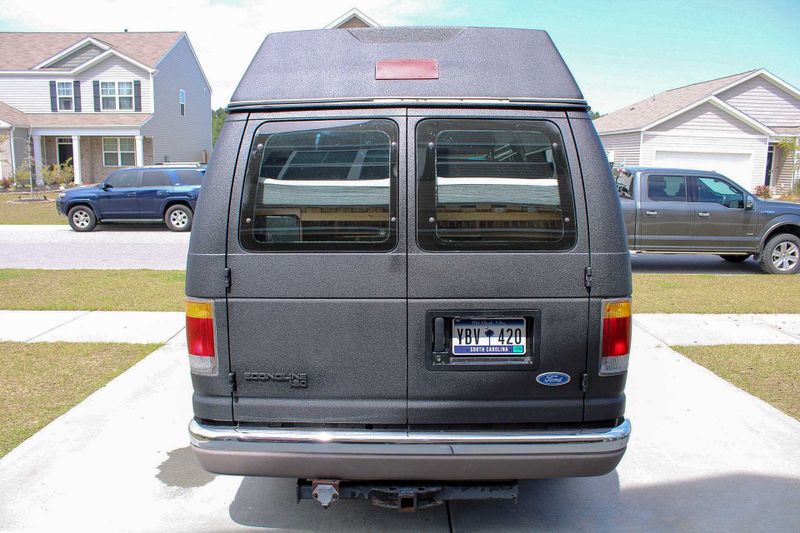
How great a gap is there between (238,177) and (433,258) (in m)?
0.97

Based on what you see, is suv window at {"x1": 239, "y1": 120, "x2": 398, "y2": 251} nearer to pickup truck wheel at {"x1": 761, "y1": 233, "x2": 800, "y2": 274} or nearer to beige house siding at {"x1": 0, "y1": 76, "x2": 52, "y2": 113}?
pickup truck wheel at {"x1": 761, "y1": 233, "x2": 800, "y2": 274}

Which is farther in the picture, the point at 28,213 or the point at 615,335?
the point at 28,213

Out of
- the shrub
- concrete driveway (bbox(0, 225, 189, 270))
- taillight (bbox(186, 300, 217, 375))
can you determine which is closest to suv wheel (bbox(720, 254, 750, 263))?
concrete driveway (bbox(0, 225, 189, 270))

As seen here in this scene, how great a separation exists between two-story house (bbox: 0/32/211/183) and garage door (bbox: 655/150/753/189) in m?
23.4

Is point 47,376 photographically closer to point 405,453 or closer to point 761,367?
point 405,453

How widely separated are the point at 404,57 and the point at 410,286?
113cm

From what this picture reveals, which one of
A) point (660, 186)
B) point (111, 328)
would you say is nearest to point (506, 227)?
point (111, 328)

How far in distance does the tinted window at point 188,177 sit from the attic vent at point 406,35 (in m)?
15.1

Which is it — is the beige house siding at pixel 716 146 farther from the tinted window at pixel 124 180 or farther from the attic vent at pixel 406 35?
the attic vent at pixel 406 35

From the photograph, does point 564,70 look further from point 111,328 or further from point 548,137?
point 111,328

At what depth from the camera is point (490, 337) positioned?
308cm

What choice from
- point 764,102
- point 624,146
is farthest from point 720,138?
point 764,102

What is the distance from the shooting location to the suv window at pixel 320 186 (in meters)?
3.06

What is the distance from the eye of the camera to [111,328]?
7.23 m
